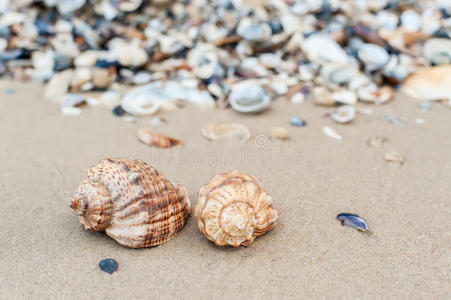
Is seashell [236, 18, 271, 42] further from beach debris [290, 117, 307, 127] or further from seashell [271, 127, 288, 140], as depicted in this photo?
seashell [271, 127, 288, 140]

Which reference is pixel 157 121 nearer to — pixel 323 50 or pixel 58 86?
pixel 58 86

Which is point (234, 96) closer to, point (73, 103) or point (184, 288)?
point (73, 103)

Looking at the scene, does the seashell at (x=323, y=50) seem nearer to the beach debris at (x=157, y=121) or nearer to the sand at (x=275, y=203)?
the sand at (x=275, y=203)

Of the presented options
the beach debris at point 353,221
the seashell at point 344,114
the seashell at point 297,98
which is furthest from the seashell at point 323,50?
the beach debris at point 353,221

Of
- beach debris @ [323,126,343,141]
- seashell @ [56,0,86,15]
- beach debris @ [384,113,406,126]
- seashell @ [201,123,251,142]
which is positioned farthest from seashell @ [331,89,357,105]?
seashell @ [56,0,86,15]

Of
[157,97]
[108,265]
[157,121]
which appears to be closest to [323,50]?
[157,97]

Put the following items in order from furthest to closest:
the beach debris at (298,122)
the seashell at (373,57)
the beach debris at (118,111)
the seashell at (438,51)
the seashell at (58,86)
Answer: the seashell at (438,51)
the seashell at (373,57)
the seashell at (58,86)
the beach debris at (118,111)
the beach debris at (298,122)
